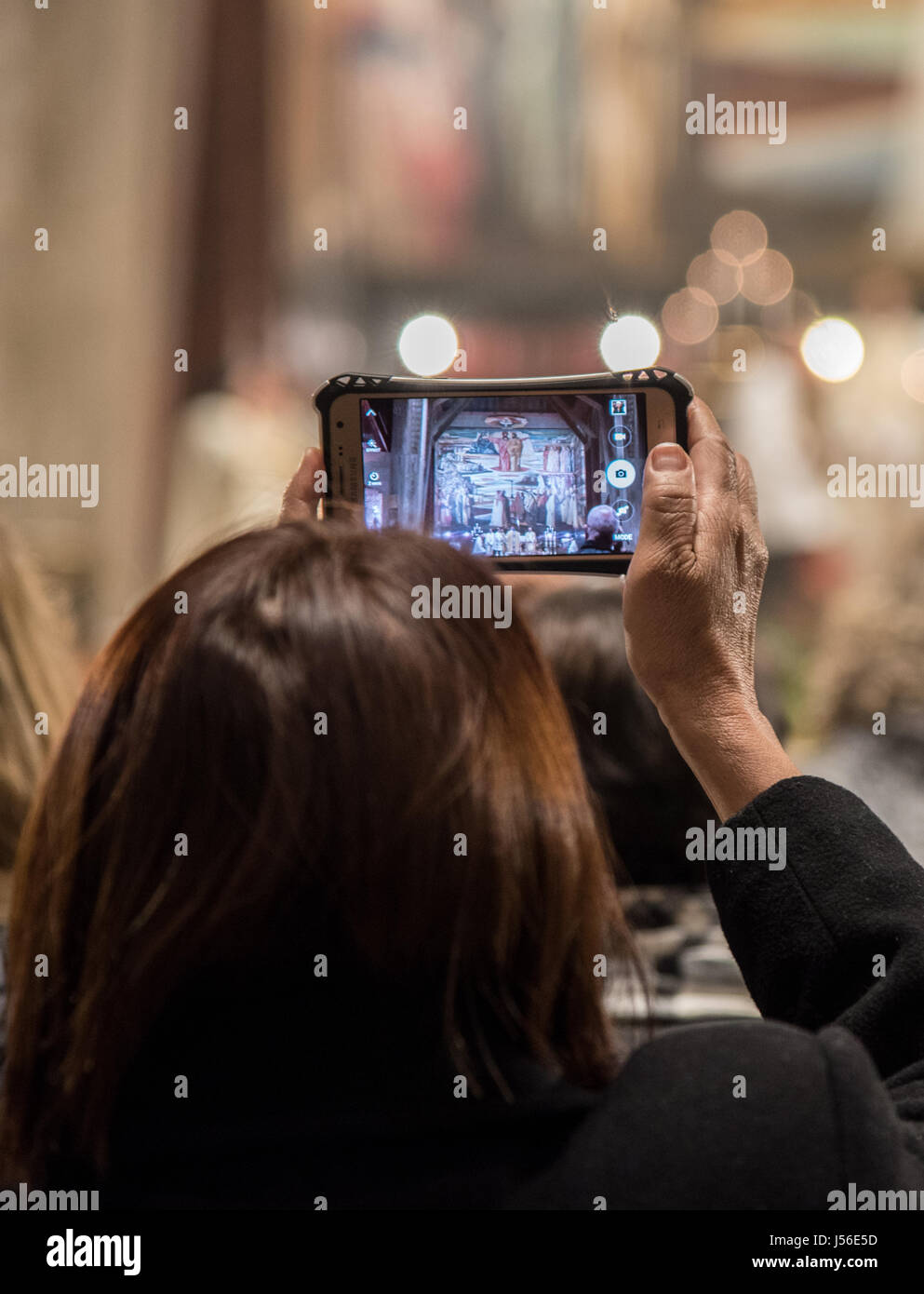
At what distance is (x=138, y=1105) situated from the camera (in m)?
0.47

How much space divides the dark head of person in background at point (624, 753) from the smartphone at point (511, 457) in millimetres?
382

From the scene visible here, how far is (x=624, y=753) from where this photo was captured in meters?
1.10

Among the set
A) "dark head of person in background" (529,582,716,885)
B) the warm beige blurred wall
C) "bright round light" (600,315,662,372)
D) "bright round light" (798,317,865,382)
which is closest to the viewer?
"dark head of person in background" (529,582,716,885)

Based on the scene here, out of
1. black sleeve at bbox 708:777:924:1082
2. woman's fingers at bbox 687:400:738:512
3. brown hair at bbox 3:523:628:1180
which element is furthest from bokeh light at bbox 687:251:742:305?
brown hair at bbox 3:523:628:1180

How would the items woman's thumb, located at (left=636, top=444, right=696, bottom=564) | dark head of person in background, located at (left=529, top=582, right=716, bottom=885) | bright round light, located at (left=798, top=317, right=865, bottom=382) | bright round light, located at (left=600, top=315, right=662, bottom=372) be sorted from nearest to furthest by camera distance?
woman's thumb, located at (left=636, top=444, right=696, bottom=564), dark head of person in background, located at (left=529, top=582, right=716, bottom=885), bright round light, located at (left=600, top=315, right=662, bottom=372), bright round light, located at (left=798, top=317, right=865, bottom=382)

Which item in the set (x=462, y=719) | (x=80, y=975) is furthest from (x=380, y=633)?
(x=80, y=975)

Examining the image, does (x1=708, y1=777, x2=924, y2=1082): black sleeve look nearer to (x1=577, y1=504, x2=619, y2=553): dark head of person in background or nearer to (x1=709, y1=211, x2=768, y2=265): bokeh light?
(x1=577, y1=504, x2=619, y2=553): dark head of person in background

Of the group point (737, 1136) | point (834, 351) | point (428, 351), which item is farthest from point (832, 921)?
point (834, 351)

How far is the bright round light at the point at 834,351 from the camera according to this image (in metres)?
2.50

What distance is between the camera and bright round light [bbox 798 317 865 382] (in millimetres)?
2496

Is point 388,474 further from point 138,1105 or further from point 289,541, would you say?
point 138,1105

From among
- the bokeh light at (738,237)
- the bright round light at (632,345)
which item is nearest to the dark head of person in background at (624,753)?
the bright round light at (632,345)

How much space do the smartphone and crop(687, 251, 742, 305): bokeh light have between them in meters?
1.97

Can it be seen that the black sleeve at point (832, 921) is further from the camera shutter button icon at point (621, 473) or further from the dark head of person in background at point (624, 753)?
the dark head of person in background at point (624, 753)
